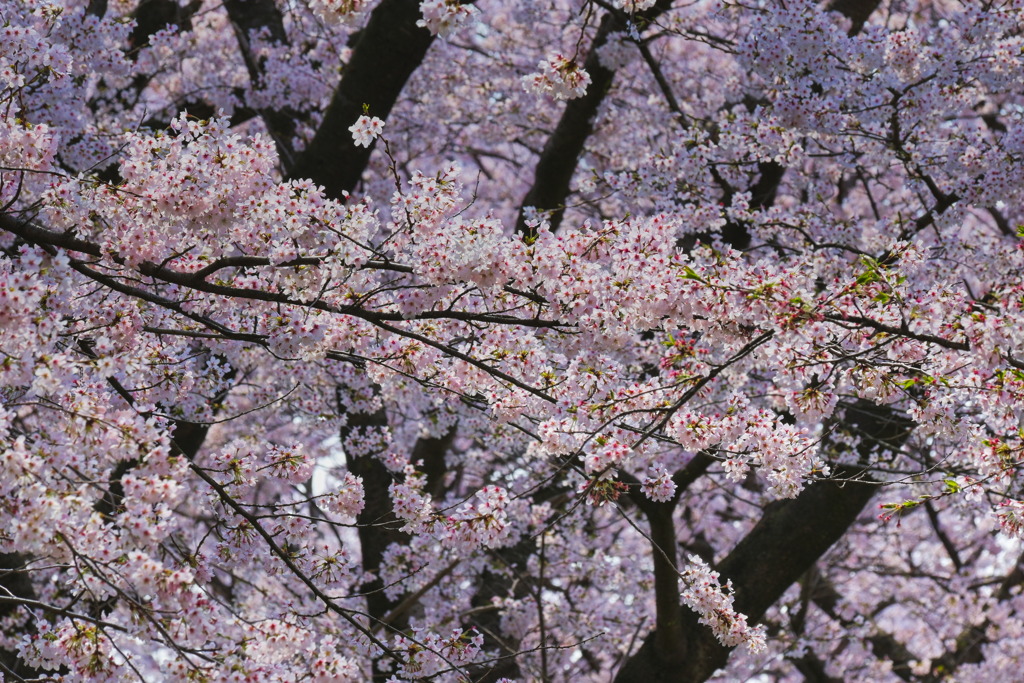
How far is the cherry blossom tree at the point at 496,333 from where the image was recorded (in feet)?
12.0

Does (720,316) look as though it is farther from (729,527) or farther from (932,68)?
(729,527)

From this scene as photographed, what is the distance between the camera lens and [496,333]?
171 inches

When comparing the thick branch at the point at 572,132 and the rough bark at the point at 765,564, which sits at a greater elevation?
the thick branch at the point at 572,132

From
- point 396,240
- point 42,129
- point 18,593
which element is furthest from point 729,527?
point 42,129

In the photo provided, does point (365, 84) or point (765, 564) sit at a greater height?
point (365, 84)

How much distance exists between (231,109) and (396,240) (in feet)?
18.9

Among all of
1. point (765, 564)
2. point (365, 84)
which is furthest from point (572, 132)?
point (765, 564)

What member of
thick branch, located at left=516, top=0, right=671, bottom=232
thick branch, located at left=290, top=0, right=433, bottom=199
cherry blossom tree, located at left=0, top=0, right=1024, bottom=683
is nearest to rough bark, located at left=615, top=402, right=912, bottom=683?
cherry blossom tree, located at left=0, top=0, right=1024, bottom=683

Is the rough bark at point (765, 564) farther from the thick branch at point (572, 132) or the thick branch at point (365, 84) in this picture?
the thick branch at point (365, 84)

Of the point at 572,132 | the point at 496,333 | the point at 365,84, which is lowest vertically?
the point at 496,333

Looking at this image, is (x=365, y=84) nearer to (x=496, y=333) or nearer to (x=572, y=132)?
(x=572, y=132)

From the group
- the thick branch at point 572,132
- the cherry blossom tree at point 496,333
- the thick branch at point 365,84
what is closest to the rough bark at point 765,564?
the cherry blossom tree at point 496,333

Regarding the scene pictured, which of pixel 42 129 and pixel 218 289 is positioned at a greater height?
pixel 42 129

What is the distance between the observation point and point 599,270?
3.81 metres
